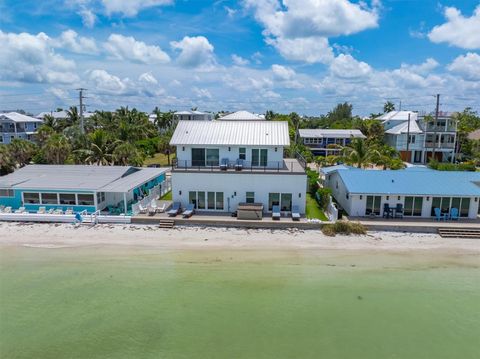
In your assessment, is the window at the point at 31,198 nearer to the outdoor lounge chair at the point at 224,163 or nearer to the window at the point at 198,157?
the window at the point at 198,157

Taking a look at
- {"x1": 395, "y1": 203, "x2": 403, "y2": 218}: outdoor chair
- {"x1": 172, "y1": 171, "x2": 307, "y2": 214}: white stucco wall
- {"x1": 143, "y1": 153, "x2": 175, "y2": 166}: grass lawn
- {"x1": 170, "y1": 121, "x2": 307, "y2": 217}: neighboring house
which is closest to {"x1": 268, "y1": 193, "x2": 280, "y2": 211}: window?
{"x1": 170, "y1": 121, "x2": 307, "y2": 217}: neighboring house

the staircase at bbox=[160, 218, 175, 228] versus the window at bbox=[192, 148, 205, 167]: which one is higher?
the window at bbox=[192, 148, 205, 167]

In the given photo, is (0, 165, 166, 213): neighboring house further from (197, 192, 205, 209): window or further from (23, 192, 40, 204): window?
(197, 192, 205, 209): window

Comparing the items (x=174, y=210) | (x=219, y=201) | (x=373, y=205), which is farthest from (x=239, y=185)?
(x=373, y=205)

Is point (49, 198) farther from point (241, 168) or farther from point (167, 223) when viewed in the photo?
point (241, 168)

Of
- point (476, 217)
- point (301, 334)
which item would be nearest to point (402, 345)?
point (301, 334)

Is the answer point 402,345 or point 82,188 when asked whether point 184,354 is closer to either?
point 402,345
